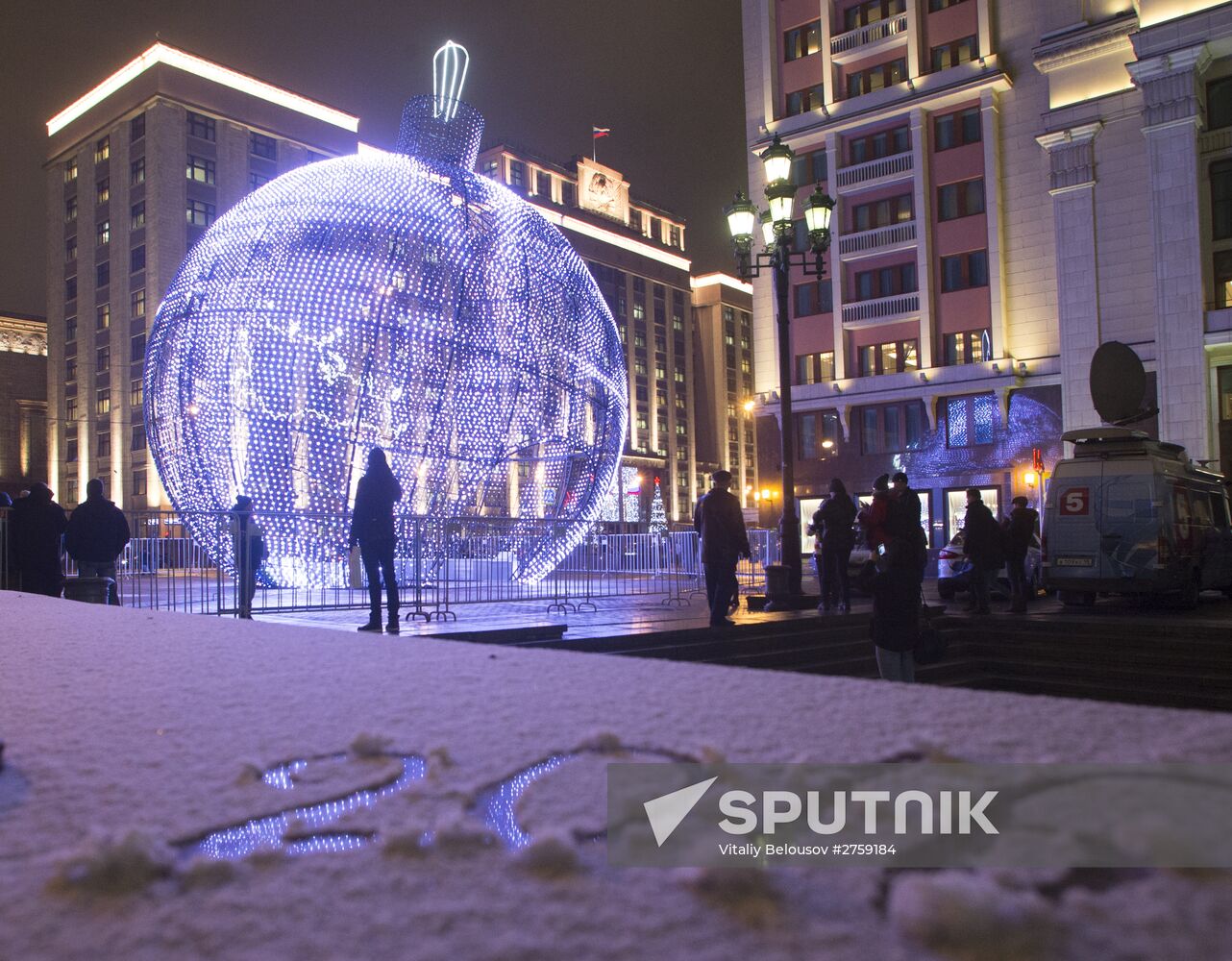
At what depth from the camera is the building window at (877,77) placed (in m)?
34.5

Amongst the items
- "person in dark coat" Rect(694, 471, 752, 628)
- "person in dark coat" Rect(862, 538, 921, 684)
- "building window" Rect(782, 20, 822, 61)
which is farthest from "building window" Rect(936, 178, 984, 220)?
"person in dark coat" Rect(862, 538, 921, 684)

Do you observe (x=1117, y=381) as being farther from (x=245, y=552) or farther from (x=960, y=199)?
(x=245, y=552)

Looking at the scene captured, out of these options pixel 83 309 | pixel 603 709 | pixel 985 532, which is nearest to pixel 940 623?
pixel 985 532

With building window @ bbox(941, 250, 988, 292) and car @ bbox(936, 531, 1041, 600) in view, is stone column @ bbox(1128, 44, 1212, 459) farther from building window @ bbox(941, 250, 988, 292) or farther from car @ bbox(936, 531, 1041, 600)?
car @ bbox(936, 531, 1041, 600)

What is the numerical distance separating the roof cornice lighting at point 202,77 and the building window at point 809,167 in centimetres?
3464

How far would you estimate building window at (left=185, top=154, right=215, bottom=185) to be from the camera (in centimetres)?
5166

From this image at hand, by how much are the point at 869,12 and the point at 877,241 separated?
28.8ft

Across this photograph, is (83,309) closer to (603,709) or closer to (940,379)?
(940,379)

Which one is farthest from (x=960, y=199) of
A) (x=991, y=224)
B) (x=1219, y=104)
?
(x=1219, y=104)

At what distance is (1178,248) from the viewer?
24.8 meters

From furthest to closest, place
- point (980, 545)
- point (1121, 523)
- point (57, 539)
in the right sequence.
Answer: point (1121, 523) → point (980, 545) → point (57, 539)

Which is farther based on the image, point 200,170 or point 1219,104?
point 200,170

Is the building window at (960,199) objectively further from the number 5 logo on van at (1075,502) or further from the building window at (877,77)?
the number 5 logo on van at (1075,502)

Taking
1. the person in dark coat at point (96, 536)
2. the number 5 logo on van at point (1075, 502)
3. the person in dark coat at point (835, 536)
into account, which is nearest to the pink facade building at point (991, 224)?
the number 5 logo on van at point (1075, 502)
